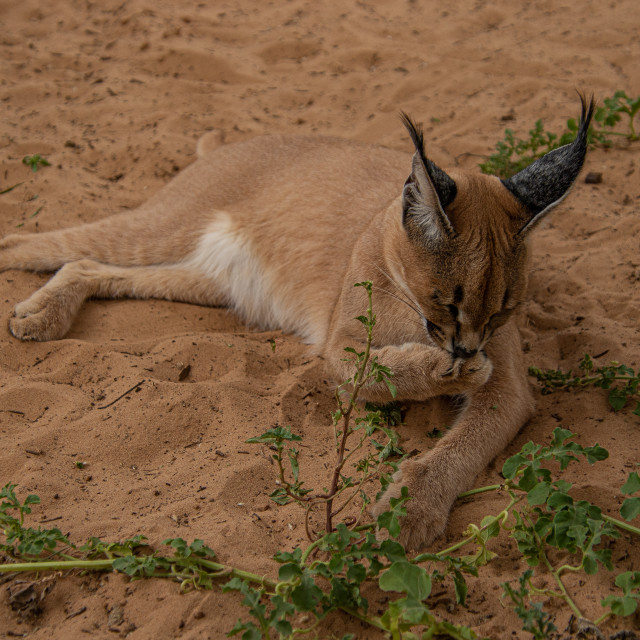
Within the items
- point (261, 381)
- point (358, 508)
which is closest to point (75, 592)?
point (358, 508)

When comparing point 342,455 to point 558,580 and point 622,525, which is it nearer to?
point 558,580

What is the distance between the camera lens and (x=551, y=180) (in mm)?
3096

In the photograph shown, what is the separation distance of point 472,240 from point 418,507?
1059 mm

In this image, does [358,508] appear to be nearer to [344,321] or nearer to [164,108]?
[344,321]

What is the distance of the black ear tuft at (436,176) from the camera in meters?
2.79

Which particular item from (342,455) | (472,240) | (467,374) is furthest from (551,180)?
(342,455)

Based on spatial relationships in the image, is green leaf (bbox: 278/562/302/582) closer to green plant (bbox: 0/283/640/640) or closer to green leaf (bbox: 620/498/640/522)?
green plant (bbox: 0/283/640/640)

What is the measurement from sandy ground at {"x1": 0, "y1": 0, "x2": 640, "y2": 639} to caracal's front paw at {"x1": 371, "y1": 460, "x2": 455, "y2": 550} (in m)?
0.10

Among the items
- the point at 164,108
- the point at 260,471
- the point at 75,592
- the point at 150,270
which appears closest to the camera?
the point at 75,592

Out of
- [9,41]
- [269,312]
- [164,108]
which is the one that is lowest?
[269,312]

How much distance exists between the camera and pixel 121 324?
14.5 ft

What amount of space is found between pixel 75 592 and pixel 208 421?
1.09 metres

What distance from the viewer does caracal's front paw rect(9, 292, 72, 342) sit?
4.06 metres

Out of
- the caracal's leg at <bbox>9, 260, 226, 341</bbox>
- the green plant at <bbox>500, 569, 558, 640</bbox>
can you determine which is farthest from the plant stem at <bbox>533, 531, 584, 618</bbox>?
the caracal's leg at <bbox>9, 260, 226, 341</bbox>
